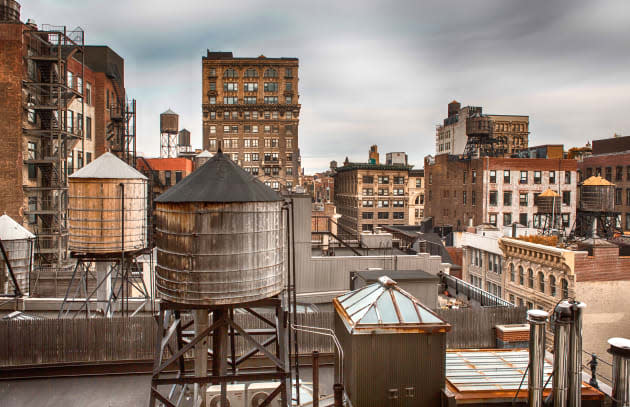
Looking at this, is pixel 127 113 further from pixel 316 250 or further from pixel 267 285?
pixel 267 285

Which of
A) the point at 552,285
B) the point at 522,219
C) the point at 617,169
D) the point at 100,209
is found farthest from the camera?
the point at 617,169

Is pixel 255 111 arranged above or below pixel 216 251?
above

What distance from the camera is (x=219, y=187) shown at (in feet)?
33.8

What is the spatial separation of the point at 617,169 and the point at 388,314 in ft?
201

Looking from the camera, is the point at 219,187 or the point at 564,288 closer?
the point at 219,187

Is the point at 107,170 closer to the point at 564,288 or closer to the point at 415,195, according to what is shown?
the point at 564,288

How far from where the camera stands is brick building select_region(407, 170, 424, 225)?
84619 millimetres

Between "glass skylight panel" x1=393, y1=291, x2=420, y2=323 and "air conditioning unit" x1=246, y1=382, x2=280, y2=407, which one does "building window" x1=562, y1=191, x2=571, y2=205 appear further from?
"air conditioning unit" x1=246, y1=382, x2=280, y2=407

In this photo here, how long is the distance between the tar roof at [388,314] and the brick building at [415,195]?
237 ft

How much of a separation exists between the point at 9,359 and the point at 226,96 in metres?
66.8

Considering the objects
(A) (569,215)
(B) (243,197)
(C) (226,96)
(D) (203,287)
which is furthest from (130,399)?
(C) (226,96)

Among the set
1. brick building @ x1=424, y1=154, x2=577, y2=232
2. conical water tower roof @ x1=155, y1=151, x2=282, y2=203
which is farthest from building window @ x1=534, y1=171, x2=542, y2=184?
conical water tower roof @ x1=155, y1=151, x2=282, y2=203

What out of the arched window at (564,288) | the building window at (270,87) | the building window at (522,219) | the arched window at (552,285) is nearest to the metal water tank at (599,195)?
the arched window at (552,285)

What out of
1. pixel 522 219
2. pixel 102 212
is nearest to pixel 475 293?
pixel 102 212
